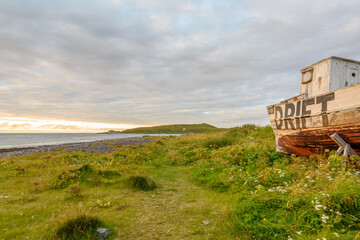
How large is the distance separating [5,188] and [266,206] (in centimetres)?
1089

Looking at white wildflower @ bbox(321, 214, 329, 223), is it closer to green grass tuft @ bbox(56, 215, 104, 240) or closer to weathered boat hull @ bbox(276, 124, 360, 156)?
weathered boat hull @ bbox(276, 124, 360, 156)

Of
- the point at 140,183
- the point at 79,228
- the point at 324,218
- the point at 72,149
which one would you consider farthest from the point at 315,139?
the point at 72,149

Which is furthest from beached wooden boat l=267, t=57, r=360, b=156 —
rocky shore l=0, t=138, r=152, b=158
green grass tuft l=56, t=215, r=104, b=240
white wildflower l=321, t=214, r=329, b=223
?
rocky shore l=0, t=138, r=152, b=158

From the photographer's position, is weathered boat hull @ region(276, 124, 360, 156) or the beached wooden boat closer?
the beached wooden boat

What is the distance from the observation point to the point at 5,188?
829 cm

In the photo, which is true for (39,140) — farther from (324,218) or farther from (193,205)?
(324,218)

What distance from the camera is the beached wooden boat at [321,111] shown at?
254 inches

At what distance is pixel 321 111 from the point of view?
288 inches

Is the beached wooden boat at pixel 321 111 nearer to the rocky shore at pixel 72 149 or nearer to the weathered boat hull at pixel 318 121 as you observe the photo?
the weathered boat hull at pixel 318 121

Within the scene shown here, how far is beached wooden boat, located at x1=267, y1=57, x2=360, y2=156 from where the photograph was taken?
646 cm

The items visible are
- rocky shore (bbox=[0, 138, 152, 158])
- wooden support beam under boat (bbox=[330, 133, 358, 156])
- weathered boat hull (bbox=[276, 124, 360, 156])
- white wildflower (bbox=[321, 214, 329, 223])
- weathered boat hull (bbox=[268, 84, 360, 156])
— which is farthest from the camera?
rocky shore (bbox=[0, 138, 152, 158])

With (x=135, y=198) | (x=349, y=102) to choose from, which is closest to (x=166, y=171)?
(x=135, y=198)

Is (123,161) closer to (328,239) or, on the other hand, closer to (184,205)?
(184,205)

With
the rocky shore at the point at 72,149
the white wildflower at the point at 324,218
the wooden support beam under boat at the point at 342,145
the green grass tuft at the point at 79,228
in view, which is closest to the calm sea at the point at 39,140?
the rocky shore at the point at 72,149
